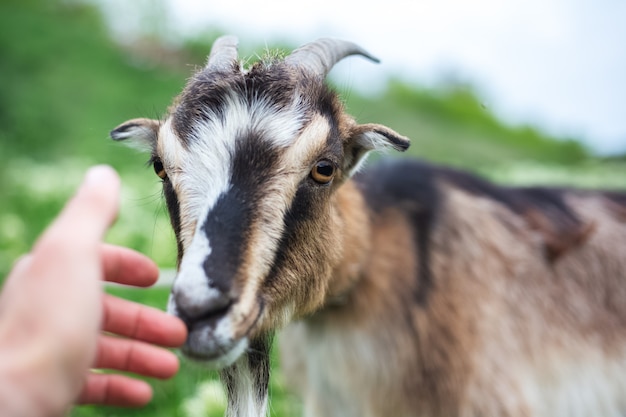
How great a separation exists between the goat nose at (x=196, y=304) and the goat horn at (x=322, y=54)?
1.32m

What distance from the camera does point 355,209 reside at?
3.67 metres

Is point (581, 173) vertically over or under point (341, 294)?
under

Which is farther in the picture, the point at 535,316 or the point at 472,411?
the point at 535,316

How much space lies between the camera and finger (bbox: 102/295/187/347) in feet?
6.85

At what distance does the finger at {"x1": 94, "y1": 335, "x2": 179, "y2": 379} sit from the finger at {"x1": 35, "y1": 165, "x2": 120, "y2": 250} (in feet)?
1.91

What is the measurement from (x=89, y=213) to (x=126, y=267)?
0.73 metres

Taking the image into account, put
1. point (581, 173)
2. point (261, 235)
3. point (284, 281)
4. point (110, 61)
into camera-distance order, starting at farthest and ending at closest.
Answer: point (110, 61)
point (581, 173)
point (284, 281)
point (261, 235)

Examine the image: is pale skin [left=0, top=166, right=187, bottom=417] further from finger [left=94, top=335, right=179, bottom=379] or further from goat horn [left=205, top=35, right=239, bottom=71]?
goat horn [left=205, top=35, right=239, bottom=71]

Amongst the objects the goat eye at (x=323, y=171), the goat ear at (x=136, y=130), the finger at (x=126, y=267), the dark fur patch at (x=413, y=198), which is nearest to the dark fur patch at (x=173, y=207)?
the finger at (x=126, y=267)

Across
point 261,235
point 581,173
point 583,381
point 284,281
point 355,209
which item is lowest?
point 581,173

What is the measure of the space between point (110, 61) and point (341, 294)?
47.8ft

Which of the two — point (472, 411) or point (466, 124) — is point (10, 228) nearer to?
point (472, 411)

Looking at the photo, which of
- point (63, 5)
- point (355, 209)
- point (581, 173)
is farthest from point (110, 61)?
point (355, 209)

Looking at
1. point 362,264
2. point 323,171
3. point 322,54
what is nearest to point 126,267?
point 323,171
